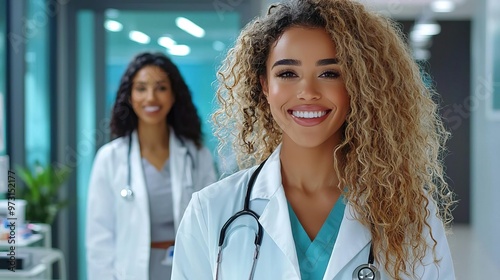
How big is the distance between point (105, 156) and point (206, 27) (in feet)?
5.40

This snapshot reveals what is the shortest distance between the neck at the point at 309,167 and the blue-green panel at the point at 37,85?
8.99 ft

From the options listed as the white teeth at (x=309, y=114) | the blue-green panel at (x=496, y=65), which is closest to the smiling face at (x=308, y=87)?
the white teeth at (x=309, y=114)

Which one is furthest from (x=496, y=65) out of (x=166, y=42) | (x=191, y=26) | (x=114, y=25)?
(x=114, y=25)

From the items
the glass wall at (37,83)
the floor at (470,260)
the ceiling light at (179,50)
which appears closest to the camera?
the glass wall at (37,83)

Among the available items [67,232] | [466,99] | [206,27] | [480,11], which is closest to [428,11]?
[480,11]

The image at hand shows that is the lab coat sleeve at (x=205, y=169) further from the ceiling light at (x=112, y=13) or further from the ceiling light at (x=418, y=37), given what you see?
the ceiling light at (x=418, y=37)

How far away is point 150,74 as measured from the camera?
2.64 m

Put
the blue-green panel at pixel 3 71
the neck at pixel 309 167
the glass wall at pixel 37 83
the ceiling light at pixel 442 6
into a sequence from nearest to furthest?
the neck at pixel 309 167
the blue-green panel at pixel 3 71
the glass wall at pixel 37 83
the ceiling light at pixel 442 6

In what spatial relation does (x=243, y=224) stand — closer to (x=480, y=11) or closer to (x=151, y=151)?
(x=151, y=151)

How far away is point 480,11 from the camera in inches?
249

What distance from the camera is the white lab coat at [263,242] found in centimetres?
122

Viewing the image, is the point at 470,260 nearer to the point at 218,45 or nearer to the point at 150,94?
the point at 218,45

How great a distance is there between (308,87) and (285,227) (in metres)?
0.26

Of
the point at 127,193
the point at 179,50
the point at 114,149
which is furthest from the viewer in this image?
the point at 179,50
